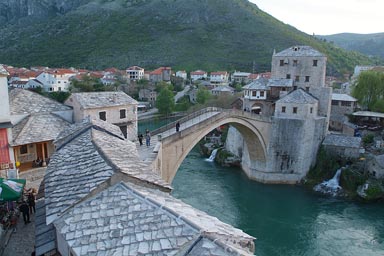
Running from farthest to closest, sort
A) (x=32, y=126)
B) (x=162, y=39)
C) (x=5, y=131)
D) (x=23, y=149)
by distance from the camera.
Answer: (x=162, y=39)
(x=23, y=149)
(x=32, y=126)
(x=5, y=131)

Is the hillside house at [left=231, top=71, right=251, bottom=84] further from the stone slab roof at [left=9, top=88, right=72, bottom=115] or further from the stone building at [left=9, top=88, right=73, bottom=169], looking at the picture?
the stone building at [left=9, top=88, right=73, bottom=169]

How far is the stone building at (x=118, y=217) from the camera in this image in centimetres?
477

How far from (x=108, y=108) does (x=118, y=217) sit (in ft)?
51.8

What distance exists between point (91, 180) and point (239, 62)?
7692cm

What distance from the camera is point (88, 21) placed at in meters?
104

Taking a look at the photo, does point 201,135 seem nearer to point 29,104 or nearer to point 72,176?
point 29,104

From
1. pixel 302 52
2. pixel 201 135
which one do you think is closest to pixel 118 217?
pixel 201 135

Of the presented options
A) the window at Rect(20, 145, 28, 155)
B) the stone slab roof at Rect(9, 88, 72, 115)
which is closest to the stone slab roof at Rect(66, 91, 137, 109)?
the stone slab roof at Rect(9, 88, 72, 115)

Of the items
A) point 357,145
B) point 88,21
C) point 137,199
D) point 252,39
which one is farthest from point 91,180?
point 88,21

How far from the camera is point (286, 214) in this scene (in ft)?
76.5

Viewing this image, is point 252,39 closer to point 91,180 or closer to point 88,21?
point 88,21

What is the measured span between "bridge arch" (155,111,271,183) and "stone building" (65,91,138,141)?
3.43 meters

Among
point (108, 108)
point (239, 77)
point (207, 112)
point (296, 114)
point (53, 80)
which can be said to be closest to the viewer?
point (108, 108)

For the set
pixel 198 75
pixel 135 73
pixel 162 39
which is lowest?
pixel 198 75
